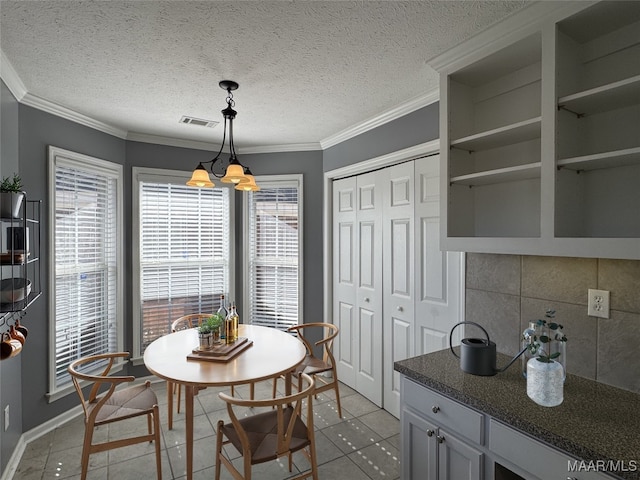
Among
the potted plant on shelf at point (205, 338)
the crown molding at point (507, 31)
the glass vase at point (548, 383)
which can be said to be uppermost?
the crown molding at point (507, 31)

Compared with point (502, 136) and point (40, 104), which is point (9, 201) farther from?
point (502, 136)

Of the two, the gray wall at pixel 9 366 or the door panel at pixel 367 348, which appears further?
the door panel at pixel 367 348

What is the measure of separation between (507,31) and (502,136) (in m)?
0.49

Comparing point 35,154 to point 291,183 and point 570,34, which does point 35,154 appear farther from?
point 570,34

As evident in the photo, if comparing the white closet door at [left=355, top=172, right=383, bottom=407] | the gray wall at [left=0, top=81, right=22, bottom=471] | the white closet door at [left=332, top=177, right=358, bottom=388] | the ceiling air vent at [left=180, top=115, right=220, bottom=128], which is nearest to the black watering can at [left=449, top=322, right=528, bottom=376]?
the white closet door at [left=355, top=172, right=383, bottom=407]

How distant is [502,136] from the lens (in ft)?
6.11

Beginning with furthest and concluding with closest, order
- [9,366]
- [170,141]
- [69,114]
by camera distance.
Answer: [170,141]
[69,114]
[9,366]

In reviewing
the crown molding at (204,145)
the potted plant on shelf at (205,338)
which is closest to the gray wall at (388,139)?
the crown molding at (204,145)

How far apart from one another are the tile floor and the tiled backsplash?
1.13 metres

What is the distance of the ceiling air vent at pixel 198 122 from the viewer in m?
3.14

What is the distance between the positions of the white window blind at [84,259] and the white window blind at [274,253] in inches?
54.2

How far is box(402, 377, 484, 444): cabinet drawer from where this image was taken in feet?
5.00

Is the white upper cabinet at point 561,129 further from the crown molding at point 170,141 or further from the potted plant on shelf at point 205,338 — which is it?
the crown molding at point 170,141

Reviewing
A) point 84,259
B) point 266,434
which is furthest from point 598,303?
point 84,259
